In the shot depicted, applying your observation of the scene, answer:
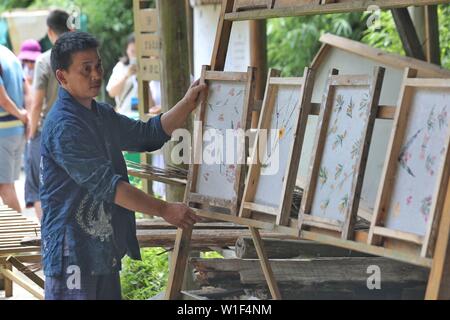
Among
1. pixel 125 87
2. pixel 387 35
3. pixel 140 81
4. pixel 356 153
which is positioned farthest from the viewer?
pixel 387 35

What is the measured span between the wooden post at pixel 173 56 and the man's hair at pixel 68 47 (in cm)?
144

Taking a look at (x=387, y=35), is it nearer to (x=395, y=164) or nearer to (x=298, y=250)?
A: (x=298, y=250)

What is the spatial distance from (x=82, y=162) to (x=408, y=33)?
3699mm

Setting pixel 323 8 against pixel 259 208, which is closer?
pixel 323 8

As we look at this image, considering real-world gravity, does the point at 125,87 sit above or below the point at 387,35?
below

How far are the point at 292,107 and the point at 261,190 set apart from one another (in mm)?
A: 418

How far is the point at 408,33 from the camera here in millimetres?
6773

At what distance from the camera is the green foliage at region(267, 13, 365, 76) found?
41.4 ft

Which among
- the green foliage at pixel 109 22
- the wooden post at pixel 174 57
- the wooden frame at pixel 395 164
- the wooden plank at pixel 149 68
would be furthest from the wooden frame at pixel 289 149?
the green foliage at pixel 109 22

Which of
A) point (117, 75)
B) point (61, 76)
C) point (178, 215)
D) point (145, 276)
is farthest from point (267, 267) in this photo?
point (117, 75)

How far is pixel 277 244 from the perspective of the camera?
4977 mm

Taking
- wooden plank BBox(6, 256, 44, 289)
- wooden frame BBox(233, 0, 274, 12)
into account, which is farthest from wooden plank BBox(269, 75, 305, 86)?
wooden plank BBox(6, 256, 44, 289)

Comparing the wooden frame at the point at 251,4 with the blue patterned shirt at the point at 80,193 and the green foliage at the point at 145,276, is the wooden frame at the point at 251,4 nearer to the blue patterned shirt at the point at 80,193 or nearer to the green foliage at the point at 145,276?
the blue patterned shirt at the point at 80,193

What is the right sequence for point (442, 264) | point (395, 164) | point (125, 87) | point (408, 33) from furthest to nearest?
point (125, 87) → point (408, 33) → point (395, 164) → point (442, 264)
